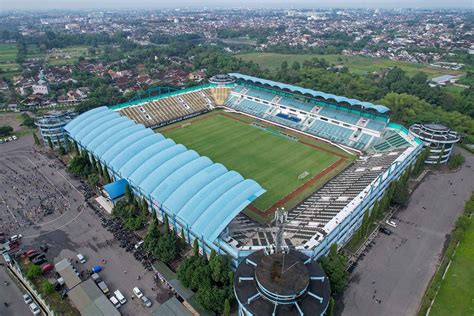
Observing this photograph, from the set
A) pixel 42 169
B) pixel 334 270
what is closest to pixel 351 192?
pixel 334 270

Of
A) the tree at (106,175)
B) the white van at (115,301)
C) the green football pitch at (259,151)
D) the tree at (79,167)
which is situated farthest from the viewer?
the tree at (79,167)

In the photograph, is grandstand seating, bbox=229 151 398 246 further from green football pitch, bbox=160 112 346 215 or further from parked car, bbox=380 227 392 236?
parked car, bbox=380 227 392 236

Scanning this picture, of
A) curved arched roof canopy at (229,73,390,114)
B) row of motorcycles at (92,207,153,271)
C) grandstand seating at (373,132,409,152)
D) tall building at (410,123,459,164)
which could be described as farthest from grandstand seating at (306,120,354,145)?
row of motorcycles at (92,207,153,271)

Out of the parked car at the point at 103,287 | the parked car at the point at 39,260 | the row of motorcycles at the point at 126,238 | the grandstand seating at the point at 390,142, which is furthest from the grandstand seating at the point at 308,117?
the parked car at the point at 39,260

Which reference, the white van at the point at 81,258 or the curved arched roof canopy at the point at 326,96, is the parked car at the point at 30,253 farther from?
the curved arched roof canopy at the point at 326,96

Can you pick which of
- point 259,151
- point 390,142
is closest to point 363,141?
point 390,142

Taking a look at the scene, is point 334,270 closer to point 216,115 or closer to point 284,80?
point 216,115
